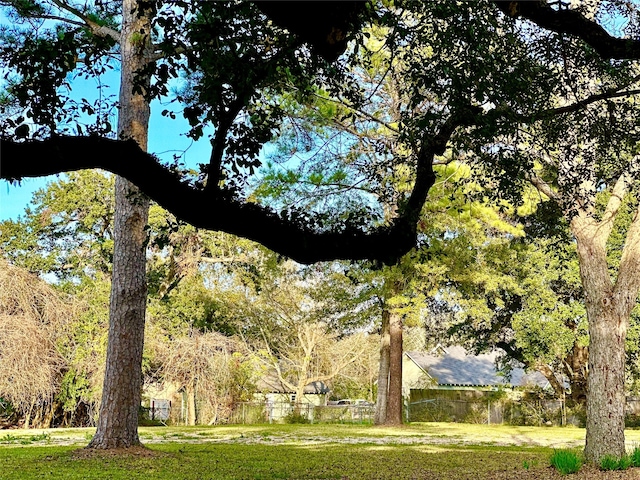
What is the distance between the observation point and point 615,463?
7.97 m

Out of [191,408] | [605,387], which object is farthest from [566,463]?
[191,408]

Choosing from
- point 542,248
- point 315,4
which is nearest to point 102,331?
point 542,248

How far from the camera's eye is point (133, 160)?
3.89 meters

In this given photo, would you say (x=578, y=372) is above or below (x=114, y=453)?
above

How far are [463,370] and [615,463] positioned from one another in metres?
26.4

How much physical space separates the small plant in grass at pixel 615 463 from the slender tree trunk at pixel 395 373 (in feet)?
34.7

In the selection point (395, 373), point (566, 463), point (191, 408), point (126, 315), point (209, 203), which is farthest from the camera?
point (191, 408)

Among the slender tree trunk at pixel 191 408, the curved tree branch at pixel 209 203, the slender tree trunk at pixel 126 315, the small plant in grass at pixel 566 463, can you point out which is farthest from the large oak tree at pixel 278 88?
the slender tree trunk at pixel 191 408

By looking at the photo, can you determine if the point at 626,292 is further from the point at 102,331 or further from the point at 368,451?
the point at 102,331

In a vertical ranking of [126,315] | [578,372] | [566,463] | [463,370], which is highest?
[126,315]

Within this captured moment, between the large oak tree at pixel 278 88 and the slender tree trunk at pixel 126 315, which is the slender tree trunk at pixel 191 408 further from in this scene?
the large oak tree at pixel 278 88

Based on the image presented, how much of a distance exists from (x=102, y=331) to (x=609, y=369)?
15.2 m

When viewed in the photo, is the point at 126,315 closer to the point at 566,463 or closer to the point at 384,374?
the point at 566,463

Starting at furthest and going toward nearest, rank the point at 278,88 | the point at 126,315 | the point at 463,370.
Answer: the point at 463,370, the point at 126,315, the point at 278,88
